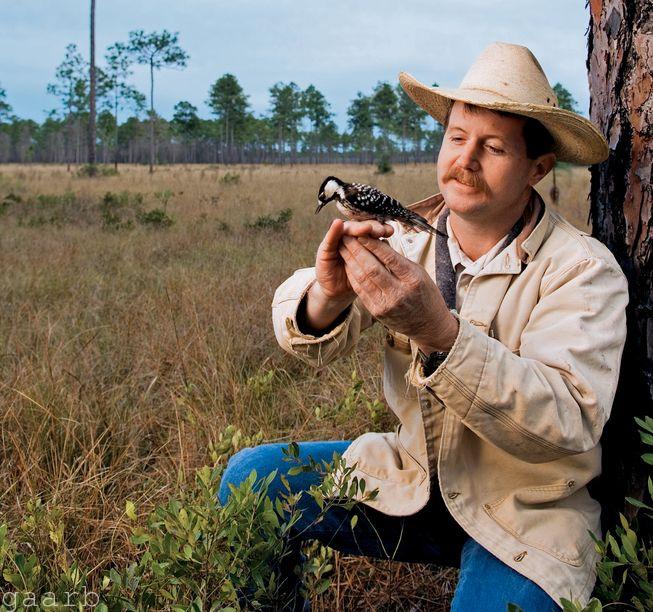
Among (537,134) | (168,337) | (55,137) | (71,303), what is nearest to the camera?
(537,134)

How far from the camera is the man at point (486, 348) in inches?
→ 63.9

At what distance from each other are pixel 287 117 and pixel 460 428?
70181 mm

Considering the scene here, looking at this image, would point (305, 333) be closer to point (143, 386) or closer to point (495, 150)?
point (495, 150)

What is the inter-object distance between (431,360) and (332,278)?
0.38 m

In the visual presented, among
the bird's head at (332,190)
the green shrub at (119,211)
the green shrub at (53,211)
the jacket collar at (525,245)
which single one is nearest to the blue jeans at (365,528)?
the jacket collar at (525,245)

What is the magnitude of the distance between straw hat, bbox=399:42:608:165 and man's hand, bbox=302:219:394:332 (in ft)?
1.73

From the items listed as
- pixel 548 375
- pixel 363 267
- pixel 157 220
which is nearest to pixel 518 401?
pixel 548 375

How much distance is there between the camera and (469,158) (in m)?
1.96

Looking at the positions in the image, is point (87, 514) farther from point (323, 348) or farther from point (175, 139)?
point (175, 139)

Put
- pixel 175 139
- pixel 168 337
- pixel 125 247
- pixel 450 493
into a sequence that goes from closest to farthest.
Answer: pixel 450 493
pixel 168 337
pixel 125 247
pixel 175 139

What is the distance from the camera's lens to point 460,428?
188 cm

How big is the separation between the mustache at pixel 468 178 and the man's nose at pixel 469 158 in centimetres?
1

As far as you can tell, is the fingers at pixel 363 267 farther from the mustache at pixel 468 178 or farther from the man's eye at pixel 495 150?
the man's eye at pixel 495 150

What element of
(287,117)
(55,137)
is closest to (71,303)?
(287,117)
